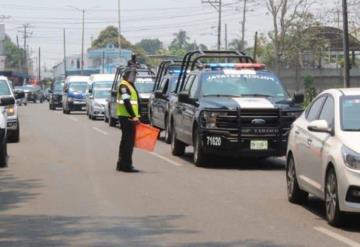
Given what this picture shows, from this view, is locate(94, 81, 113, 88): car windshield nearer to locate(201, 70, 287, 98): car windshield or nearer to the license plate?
locate(201, 70, 287, 98): car windshield

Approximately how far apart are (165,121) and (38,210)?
1137 centimetres

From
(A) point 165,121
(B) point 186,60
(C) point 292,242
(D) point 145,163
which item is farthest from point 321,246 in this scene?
(A) point 165,121

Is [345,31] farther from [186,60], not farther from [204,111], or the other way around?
[204,111]

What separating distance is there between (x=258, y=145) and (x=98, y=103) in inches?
920

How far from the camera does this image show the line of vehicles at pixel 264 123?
988cm

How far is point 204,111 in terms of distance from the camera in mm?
16406

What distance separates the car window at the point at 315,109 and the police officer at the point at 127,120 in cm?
510

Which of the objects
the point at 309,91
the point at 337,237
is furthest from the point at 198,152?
the point at 309,91

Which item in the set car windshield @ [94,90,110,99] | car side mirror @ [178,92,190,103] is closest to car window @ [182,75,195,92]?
car side mirror @ [178,92,190,103]

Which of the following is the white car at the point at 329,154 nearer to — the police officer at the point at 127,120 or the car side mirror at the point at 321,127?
the car side mirror at the point at 321,127

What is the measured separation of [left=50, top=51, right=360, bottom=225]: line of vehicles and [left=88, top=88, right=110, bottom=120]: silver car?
987 cm

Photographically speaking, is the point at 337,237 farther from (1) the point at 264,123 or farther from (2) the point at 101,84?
(2) the point at 101,84

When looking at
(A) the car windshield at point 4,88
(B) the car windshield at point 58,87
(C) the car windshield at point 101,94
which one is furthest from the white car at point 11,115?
(B) the car windshield at point 58,87

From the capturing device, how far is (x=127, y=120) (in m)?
16.2
